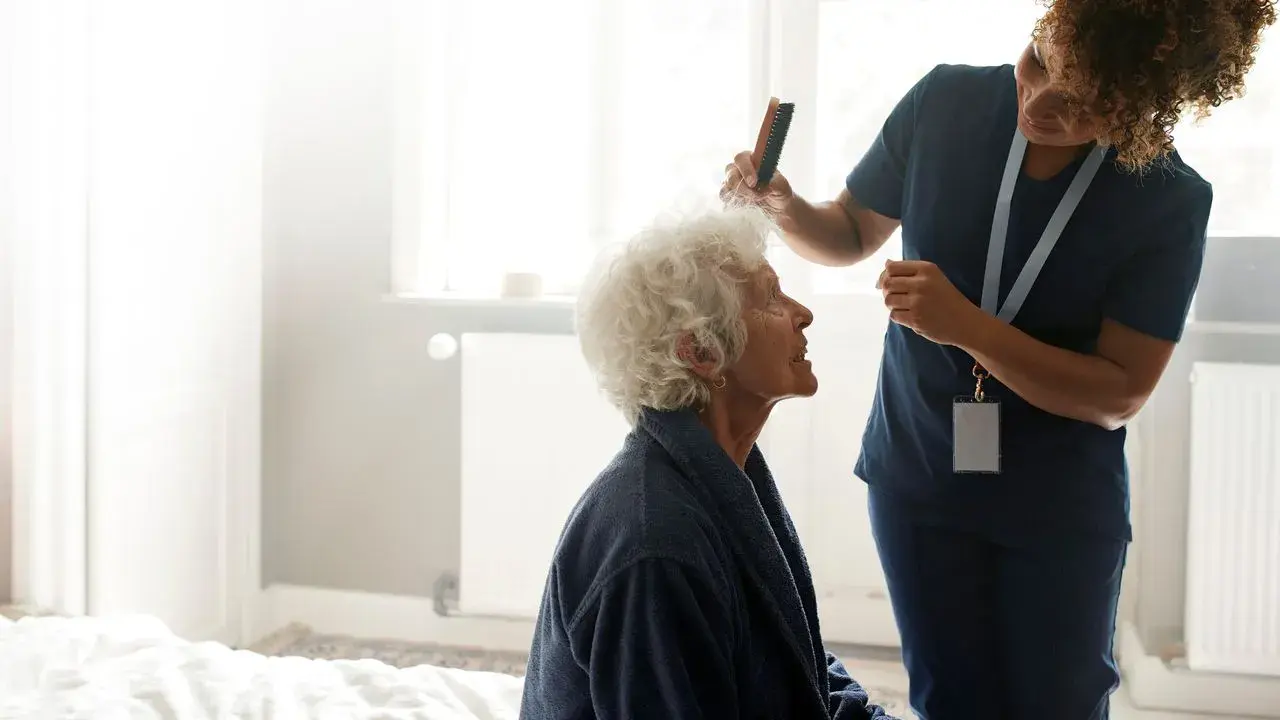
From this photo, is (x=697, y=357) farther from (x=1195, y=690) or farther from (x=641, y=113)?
(x=1195, y=690)

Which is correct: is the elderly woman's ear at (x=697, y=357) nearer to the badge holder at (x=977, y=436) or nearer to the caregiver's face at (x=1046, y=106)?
the badge holder at (x=977, y=436)

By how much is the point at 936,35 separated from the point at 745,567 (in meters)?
1.91

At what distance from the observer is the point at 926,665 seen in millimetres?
1515

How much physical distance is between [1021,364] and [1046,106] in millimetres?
311

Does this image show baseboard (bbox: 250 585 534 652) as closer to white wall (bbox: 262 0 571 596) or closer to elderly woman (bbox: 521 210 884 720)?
white wall (bbox: 262 0 571 596)

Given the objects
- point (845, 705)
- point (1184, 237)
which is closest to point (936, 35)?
point (1184, 237)

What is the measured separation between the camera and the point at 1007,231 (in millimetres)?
1460

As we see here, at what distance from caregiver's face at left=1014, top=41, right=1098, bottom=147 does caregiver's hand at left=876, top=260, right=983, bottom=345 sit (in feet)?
0.69

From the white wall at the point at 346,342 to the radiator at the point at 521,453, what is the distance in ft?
0.48

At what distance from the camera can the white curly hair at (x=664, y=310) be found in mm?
1293

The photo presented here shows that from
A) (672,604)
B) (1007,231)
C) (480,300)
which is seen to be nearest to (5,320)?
(480,300)

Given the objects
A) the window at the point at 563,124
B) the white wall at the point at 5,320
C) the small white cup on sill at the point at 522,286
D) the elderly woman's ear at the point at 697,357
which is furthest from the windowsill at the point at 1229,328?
the white wall at the point at 5,320

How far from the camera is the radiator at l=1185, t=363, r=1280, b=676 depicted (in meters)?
2.43

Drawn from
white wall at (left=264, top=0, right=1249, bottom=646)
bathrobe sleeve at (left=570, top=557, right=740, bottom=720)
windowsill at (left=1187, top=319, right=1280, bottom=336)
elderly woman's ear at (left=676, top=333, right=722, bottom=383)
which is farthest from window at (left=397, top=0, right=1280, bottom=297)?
bathrobe sleeve at (left=570, top=557, right=740, bottom=720)
